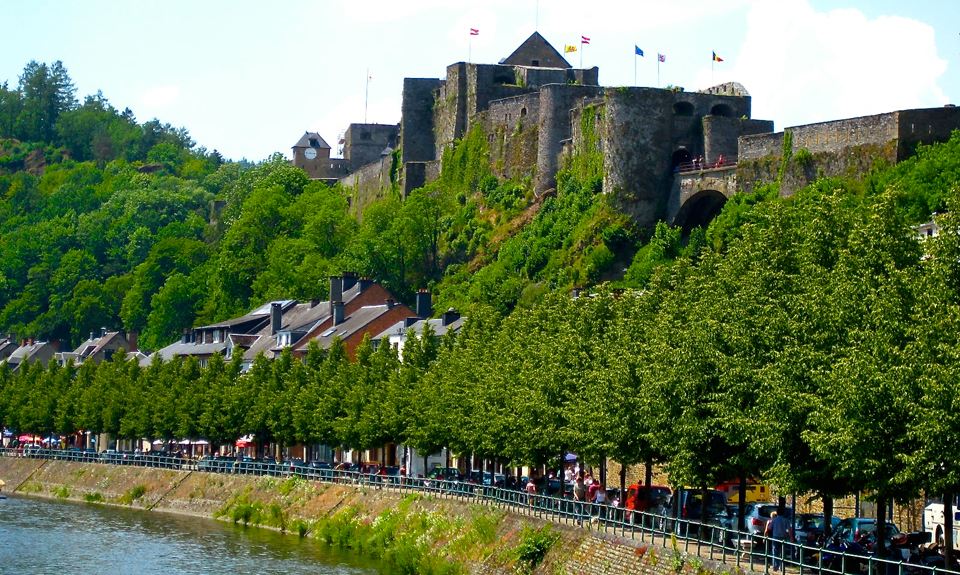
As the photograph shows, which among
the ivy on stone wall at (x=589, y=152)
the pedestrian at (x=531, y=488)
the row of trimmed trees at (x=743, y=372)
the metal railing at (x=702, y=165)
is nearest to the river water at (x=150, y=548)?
the pedestrian at (x=531, y=488)

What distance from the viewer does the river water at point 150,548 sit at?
58156 millimetres

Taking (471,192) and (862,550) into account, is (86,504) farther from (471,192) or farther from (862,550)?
(862,550)

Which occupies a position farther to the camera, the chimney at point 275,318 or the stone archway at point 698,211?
the chimney at point 275,318

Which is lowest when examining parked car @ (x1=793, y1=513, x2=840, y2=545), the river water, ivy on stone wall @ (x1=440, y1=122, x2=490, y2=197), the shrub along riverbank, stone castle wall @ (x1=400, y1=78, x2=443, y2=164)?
the river water

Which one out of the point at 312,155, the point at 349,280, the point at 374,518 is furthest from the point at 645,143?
the point at 312,155

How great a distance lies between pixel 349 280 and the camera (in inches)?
4673

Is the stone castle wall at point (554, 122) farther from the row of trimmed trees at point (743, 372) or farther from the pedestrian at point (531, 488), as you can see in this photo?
the pedestrian at point (531, 488)

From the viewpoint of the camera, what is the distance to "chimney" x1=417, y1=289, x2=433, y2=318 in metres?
110

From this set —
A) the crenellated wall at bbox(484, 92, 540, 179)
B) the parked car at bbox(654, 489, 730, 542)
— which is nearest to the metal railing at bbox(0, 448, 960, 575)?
the parked car at bbox(654, 489, 730, 542)

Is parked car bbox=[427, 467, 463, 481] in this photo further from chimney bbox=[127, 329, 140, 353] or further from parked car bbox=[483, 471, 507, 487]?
chimney bbox=[127, 329, 140, 353]

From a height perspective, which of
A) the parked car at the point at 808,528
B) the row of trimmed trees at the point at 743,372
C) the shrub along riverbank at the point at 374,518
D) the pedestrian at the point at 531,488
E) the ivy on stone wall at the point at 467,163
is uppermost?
the ivy on stone wall at the point at 467,163

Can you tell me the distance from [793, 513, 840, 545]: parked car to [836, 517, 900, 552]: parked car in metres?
0.33

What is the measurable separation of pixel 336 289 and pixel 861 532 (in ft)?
247

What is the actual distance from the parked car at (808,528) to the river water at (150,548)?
15.7m
